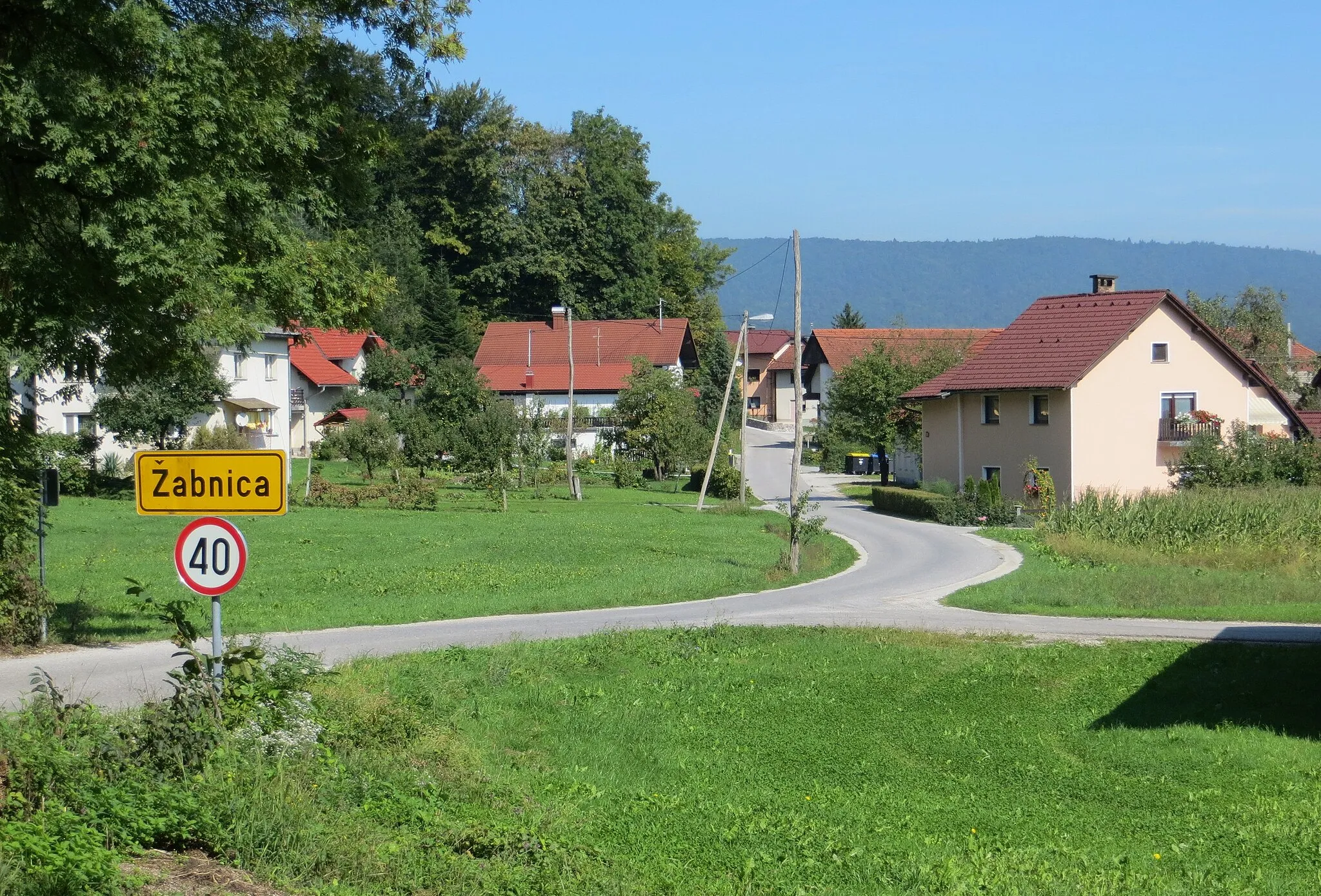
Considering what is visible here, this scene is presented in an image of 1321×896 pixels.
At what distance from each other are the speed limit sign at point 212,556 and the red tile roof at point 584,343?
6896 centimetres

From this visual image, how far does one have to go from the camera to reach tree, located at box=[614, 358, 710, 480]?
2207 inches

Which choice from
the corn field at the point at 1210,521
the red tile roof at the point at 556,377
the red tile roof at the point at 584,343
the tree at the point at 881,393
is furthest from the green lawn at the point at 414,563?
the red tile roof at the point at 584,343

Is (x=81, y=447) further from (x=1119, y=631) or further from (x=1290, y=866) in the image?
(x=1290, y=866)

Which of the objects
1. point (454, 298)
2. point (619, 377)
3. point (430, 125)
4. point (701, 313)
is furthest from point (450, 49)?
point (701, 313)

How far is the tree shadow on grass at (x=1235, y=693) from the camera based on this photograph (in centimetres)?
1313

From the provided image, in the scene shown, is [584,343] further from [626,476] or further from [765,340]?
[765,340]

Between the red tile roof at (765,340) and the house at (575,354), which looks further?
the red tile roof at (765,340)

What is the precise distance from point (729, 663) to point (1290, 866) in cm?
784

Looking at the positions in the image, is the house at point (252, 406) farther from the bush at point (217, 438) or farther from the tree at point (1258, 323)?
the tree at point (1258, 323)

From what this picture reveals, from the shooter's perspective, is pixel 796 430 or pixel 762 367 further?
pixel 762 367

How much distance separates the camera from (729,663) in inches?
606

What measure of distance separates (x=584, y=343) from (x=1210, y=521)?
5213cm

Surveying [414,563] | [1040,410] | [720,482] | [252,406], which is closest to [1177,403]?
[1040,410]

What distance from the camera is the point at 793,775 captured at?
1054cm
